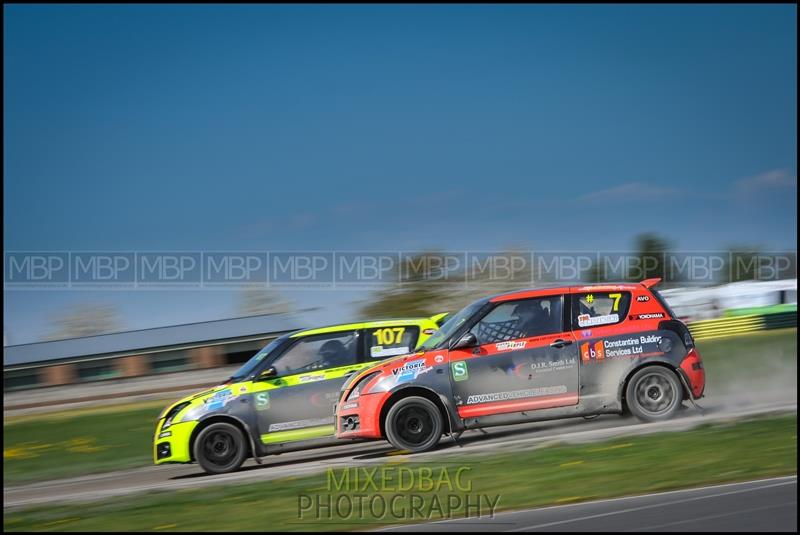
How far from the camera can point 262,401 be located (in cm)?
1183

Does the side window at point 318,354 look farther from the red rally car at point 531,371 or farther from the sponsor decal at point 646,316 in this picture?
the sponsor decal at point 646,316

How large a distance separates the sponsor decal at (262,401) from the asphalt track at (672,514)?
14.2ft

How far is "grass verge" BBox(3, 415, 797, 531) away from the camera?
8469 millimetres

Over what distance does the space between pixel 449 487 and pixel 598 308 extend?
353 centimetres

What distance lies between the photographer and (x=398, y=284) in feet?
170

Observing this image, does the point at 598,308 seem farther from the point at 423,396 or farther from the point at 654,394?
the point at 423,396

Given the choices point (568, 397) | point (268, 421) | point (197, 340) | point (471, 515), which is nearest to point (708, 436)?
point (568, 397)

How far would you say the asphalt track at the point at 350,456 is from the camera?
1108 centimetres

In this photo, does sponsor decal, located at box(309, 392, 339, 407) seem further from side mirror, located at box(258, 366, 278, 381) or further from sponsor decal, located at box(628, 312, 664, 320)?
sponsor decal, located at box(628, 312, 664, 320)

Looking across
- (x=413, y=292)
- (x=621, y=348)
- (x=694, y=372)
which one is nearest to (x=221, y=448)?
(x=621, y=348)

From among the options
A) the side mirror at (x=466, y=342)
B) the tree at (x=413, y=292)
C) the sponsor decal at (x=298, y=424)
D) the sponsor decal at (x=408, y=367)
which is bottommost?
the sponsor decal at (x=298, y=424)

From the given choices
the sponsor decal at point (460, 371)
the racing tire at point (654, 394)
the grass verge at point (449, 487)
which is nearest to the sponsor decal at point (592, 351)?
the racing tire at point (654, 394)

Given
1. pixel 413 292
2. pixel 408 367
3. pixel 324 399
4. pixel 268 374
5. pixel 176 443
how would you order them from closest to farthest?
pixel 408 367, pixel 176 443, pixel 324 399, pixel 268 374, pixel 413 292

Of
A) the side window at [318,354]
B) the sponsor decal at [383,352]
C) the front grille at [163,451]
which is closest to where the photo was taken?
the front grille at [163,451]
